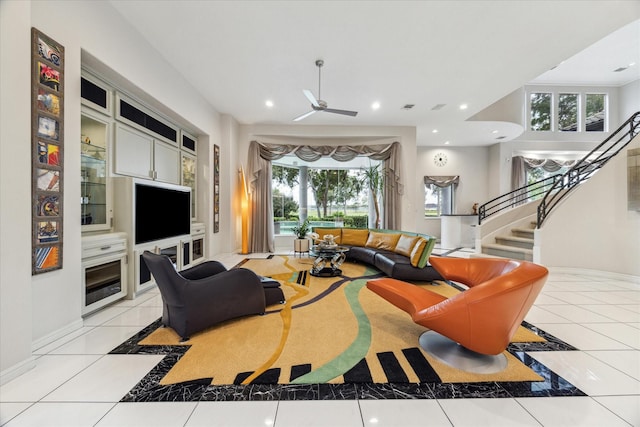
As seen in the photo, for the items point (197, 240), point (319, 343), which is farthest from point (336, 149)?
point (319, 343)

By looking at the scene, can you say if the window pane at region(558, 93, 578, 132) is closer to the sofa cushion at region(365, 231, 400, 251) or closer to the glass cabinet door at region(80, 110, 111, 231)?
the sofa cushion at region(365, 231, 400, 251)

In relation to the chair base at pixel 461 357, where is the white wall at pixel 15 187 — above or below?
above

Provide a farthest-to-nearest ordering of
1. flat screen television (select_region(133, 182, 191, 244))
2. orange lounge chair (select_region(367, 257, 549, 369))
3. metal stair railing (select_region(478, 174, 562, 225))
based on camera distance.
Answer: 1. metal stair railing (select_region(478, 174, 562, 225))
2. flat screen television (select_region(133, 182, 191, 244))
3. orange lounge chair (select_region(367, 257, 549, 369))

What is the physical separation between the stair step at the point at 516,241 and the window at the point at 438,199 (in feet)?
8.95

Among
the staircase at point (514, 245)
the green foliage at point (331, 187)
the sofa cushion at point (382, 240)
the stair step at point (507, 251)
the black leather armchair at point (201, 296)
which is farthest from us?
the green foliage at point (331, 187)

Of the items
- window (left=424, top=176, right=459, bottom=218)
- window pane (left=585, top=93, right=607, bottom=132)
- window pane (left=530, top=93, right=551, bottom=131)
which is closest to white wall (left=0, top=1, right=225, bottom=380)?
window (left=424, top=176, right=459, bottom=218)

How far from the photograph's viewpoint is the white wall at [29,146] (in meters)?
1.77

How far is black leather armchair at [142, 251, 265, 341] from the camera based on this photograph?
2285 mm

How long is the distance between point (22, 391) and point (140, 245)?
1917 millimetres

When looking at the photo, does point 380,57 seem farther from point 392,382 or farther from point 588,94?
point 588,94

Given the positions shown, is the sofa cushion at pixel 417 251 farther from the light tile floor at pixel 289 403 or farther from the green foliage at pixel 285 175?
the green foliage at pixel 285 175

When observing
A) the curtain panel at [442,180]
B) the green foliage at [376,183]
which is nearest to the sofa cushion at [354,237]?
the green foliage at [376,183]

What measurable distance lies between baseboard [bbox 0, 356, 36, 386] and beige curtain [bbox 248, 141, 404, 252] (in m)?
4.75

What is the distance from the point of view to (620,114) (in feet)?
27.2
